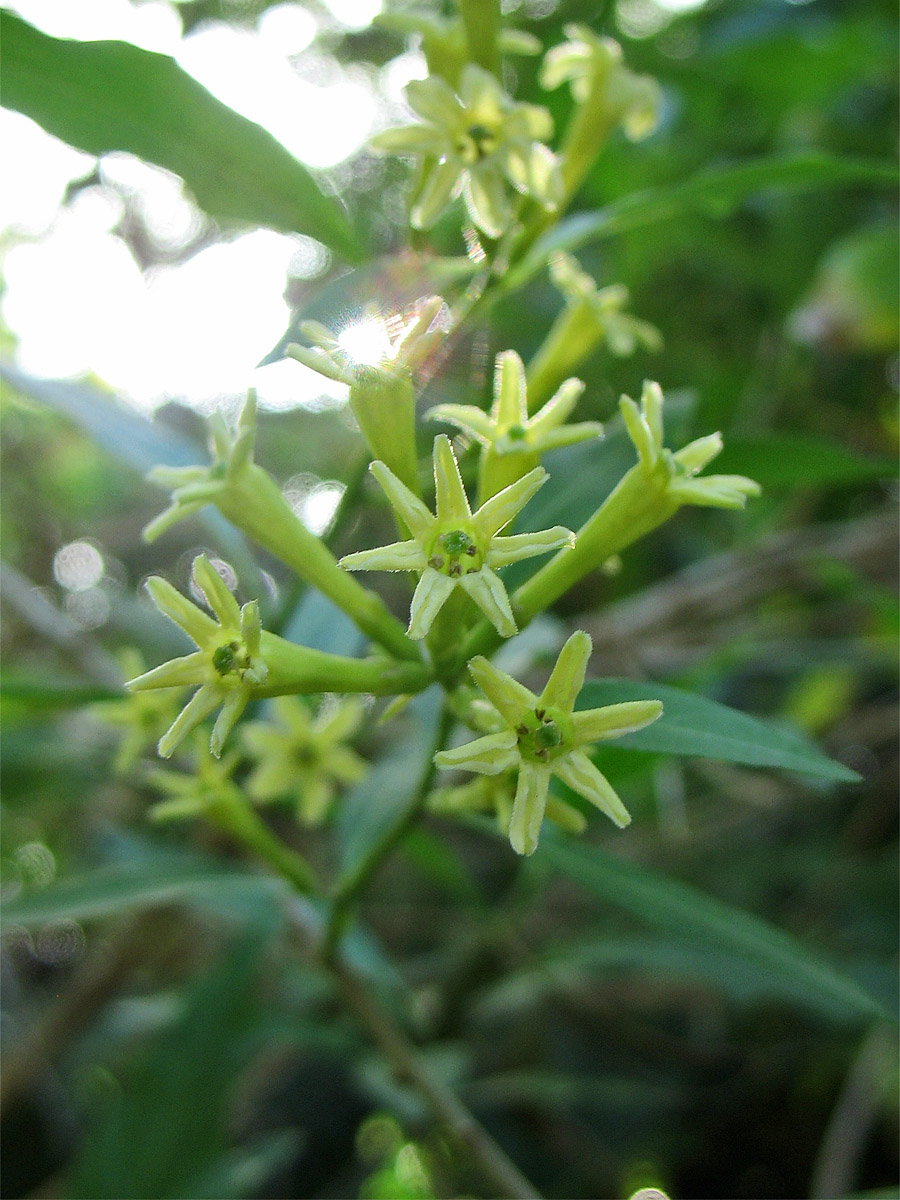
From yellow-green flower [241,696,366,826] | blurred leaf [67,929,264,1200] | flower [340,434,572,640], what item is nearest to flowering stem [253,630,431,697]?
flower [340,434,572,640]

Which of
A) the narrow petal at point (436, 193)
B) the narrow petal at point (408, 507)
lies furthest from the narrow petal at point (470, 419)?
the narrow petal at point (436, 193)

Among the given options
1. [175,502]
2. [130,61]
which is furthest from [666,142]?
[175,502]

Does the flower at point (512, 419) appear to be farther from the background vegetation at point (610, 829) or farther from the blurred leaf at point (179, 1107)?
the blurred leaf at point (179, 1107)

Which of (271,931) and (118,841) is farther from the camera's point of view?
(118,841)

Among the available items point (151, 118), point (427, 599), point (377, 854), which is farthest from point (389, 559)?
point (151, 118)

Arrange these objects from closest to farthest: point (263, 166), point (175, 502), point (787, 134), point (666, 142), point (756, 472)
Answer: point (175, 502) < point (263, 166) < point (756, 472) < point (666, 142) < point (787, 134)

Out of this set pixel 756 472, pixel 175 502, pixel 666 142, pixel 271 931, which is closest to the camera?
pixel 175 502

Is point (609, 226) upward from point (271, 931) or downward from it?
upward

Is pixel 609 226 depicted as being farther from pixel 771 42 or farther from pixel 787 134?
pixel 787 134

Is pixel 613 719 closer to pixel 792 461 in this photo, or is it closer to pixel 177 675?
pixel 177 675
